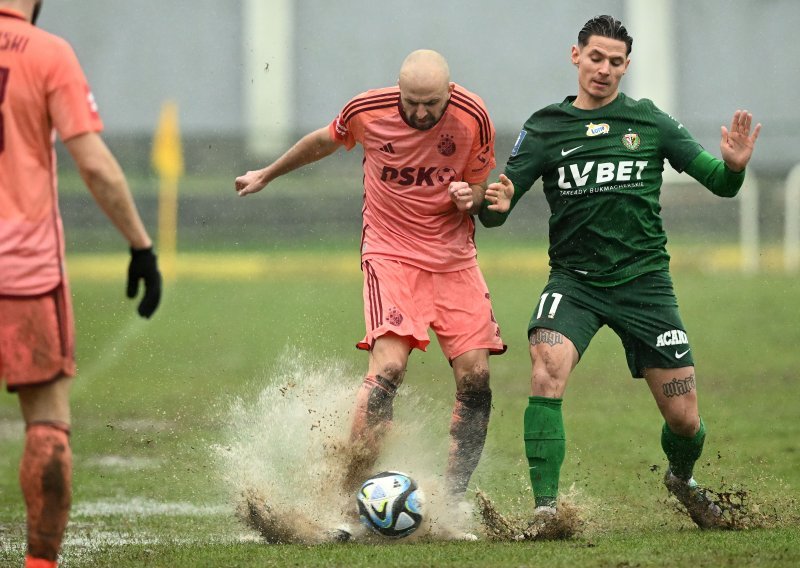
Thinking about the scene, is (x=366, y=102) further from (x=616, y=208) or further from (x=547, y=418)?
(x=547, y=418)

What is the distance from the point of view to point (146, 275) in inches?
208

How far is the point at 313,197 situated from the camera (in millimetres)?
33000

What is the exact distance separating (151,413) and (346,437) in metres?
5.33

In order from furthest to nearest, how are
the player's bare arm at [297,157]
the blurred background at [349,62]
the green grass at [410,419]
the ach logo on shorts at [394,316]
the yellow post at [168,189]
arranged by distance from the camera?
the blurred background at [349,62] → the yellow post at [168,189] → the player's bare arm at [297,157] → the ach logo on shorts at [394,316] → the green grass at [410,419]

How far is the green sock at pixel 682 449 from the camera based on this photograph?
689cm

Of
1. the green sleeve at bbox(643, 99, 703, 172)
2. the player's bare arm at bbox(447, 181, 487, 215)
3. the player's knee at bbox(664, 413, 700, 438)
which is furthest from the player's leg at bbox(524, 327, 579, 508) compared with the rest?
the green sleeve at bbox(643, 99, 703, 172)

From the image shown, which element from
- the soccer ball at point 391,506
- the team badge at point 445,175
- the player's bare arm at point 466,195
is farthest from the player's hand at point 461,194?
the soccer ball at point 391,506

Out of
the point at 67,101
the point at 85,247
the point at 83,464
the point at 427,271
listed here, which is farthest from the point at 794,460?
the point at 85,247

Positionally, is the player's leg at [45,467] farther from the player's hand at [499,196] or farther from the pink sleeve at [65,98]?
the player's hand at [499,196]

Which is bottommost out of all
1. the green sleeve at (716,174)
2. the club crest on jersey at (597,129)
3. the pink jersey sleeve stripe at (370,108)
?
the green sleeve at (716,174)

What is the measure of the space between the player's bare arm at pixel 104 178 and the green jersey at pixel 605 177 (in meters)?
2.32

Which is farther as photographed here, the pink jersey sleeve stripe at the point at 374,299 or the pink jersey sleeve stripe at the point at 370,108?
the pink jersey sleeve stripe at the point at 370,108

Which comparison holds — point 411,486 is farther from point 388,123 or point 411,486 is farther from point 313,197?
point 313,197

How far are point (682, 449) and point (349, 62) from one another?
3102 cm
